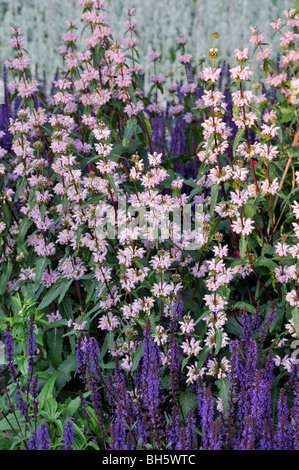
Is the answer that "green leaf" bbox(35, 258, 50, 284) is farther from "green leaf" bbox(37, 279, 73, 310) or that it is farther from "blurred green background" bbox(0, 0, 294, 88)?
"blurred green background" bbox(0, 0, 294, 88)

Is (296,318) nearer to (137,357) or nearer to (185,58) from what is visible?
(137,357)

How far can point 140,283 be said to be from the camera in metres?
2.81

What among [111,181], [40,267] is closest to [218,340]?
[111,181]

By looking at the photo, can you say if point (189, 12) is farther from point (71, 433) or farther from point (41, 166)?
point (71, 433)

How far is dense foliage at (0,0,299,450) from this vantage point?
2.41 m

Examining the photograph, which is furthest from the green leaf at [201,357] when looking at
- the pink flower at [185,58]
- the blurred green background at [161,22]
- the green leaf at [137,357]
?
the blurred green background at [161,22]

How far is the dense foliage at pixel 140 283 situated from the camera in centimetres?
241

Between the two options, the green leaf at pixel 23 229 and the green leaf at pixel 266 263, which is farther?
the green leaf at pixel 23 229

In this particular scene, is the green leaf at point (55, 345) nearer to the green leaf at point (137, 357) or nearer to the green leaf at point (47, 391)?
the green leaf at point (47, 391)

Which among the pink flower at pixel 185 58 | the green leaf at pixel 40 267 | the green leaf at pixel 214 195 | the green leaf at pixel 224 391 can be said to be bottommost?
the green leaf at pixel 224 391

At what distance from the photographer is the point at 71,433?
2.18m

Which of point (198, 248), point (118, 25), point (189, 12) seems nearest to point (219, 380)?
point (198, 248)

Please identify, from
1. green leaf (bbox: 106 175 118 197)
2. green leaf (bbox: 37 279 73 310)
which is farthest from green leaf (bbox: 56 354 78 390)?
green leaf (bbox: 106 175 118 197)

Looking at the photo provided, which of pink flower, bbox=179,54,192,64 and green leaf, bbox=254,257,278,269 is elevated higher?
pink flower, bbox=179,54,192,64
